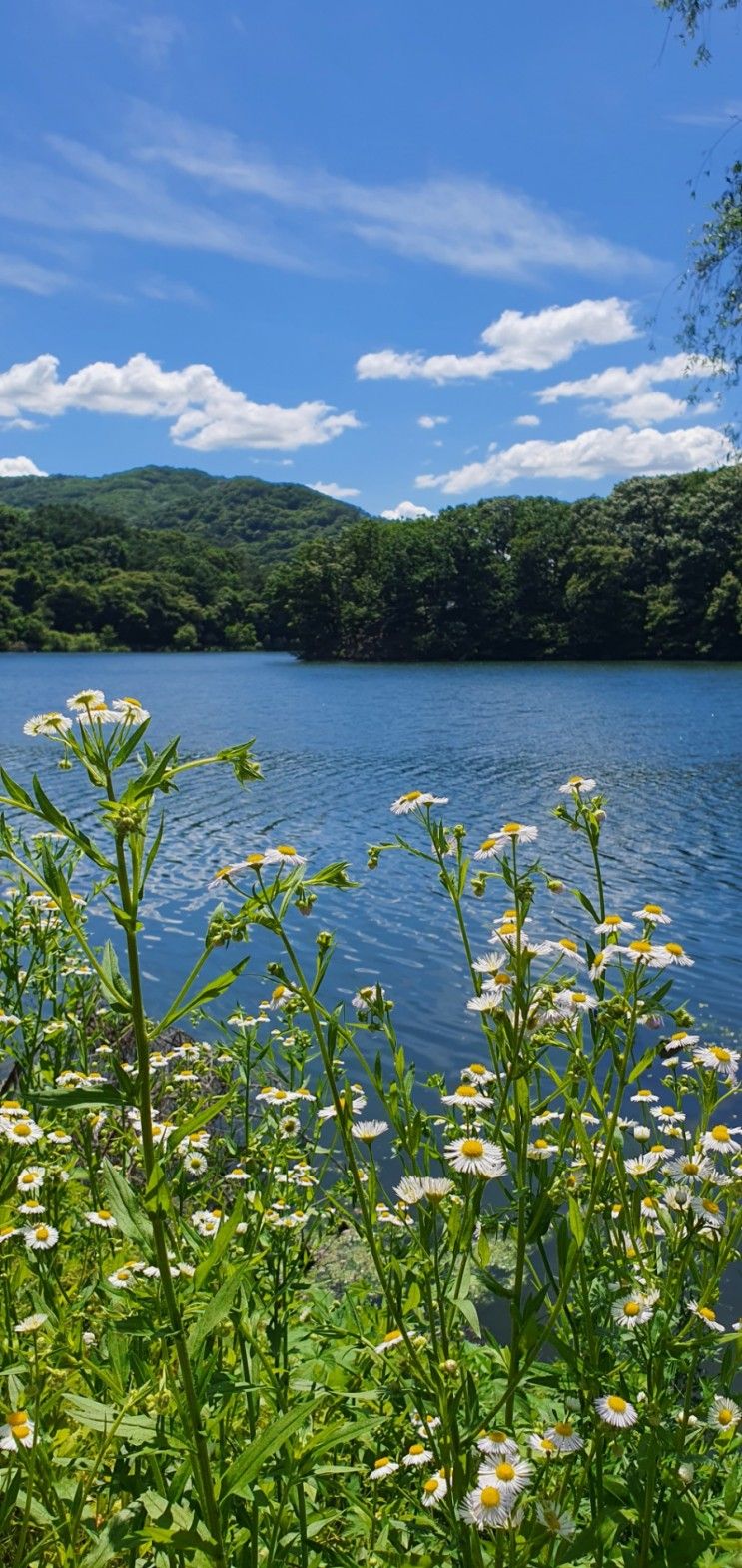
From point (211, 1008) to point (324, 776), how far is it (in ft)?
57.6

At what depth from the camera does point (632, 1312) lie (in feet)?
7.00

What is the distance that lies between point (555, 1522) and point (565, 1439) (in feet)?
0.51

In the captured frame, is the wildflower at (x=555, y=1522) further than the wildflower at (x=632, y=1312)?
No

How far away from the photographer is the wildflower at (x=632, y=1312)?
2064 mm

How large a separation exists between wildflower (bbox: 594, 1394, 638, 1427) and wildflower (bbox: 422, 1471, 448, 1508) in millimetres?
307

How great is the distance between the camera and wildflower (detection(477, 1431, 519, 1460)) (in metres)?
1.78

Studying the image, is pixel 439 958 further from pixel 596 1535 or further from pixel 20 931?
pixel 596 1535

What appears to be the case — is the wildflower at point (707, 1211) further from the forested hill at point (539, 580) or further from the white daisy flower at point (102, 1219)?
the forested hill at point (539, 580)

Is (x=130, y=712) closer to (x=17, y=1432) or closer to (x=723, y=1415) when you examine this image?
(x=17, y=1432)

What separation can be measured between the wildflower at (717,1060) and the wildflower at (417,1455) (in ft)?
3.44

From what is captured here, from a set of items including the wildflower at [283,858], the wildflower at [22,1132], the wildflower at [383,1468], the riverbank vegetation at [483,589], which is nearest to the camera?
the wildflower at [383,1468]

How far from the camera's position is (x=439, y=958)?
13078mm

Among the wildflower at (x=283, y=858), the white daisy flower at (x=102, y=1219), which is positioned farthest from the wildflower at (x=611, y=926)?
the white daisy flower at (x=102, y=1219)

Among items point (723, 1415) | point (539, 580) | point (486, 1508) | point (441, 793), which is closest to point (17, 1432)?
point (486, 1508)
